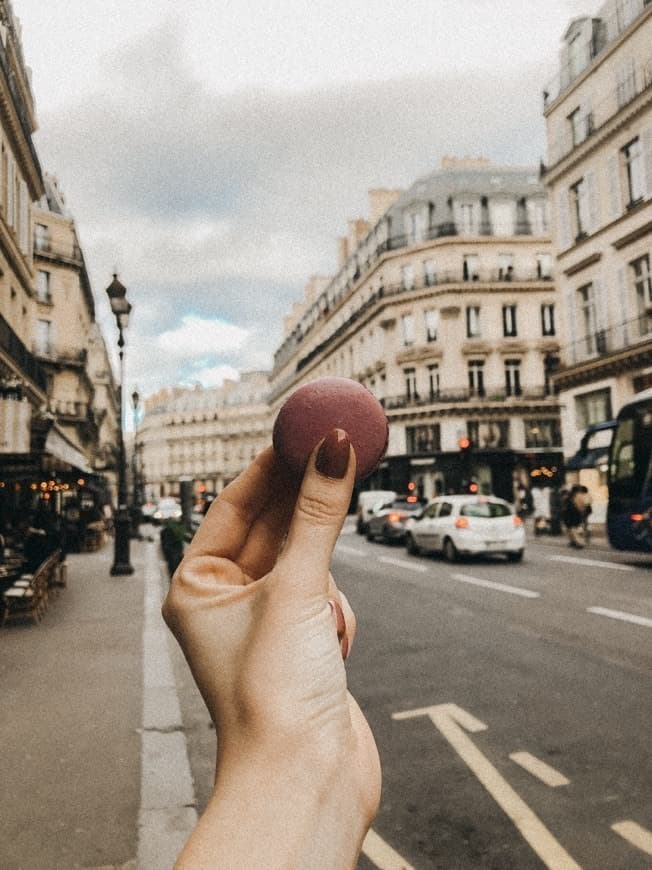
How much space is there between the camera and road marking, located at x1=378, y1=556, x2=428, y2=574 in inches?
590

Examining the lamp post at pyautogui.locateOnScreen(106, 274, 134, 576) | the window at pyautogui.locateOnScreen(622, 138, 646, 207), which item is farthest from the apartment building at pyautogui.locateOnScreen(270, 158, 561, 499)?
the lamp post at pyautogui.locateOnScreen(106, 274, 134, 576)

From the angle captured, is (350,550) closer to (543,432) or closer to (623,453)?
(623,453)

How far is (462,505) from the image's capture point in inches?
631

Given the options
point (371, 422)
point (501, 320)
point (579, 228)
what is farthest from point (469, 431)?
point (371, 422)

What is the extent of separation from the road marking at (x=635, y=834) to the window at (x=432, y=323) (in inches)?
1733

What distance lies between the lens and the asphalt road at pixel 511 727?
10.3 feet

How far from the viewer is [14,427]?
1173 centimetres

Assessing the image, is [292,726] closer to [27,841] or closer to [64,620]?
[27,841]

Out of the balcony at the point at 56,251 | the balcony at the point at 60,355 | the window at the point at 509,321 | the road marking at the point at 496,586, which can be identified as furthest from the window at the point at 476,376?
the road marking at the point at 496,586

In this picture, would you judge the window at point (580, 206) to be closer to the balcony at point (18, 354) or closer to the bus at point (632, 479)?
the bus at point (632, 479)

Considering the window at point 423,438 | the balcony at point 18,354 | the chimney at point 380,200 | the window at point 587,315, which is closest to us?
the balcony at point 18,354

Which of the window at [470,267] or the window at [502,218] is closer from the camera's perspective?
the window at [470,267]

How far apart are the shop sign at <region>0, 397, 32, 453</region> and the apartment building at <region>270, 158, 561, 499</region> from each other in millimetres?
33865

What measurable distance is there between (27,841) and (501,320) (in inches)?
1803
